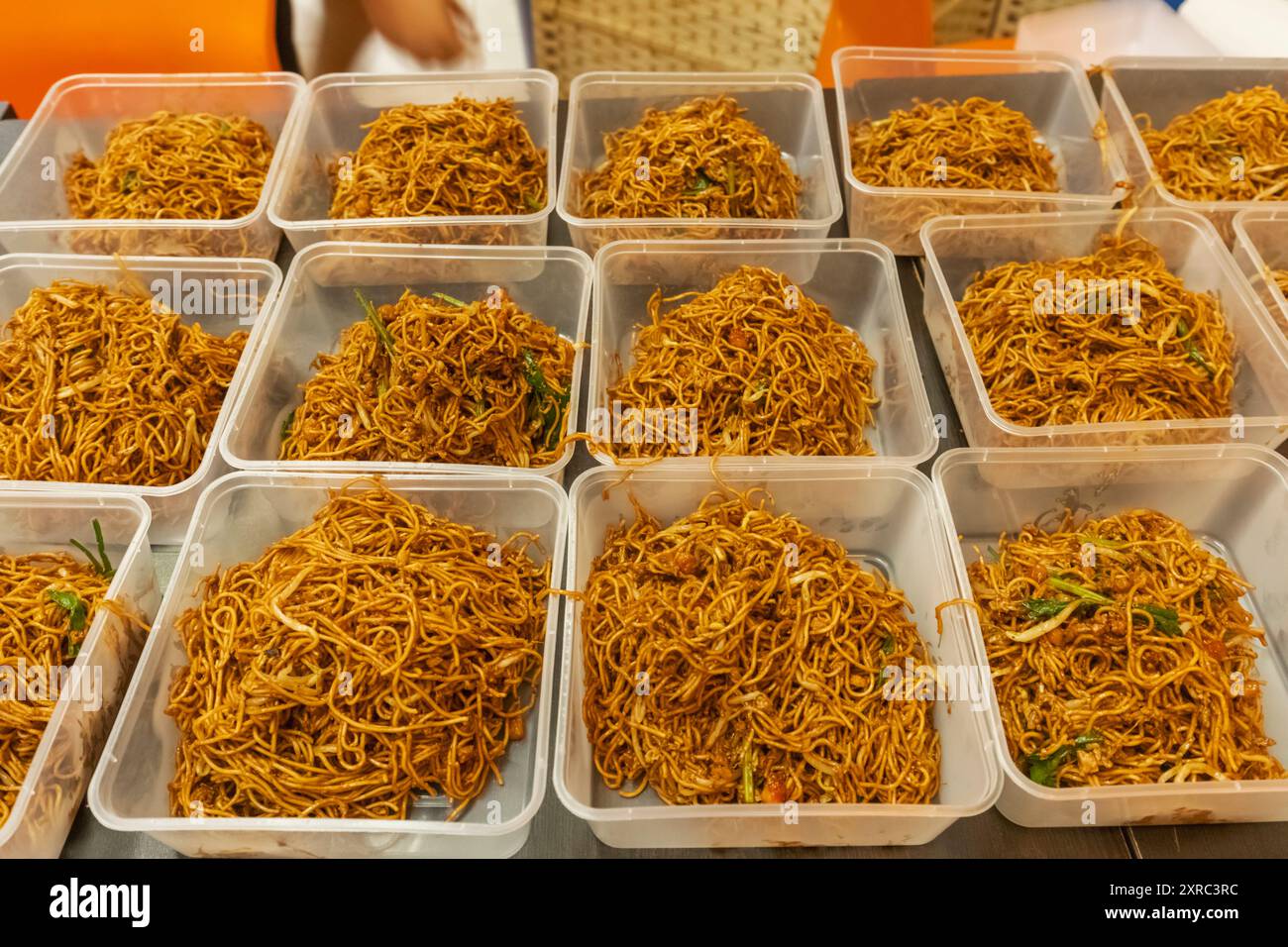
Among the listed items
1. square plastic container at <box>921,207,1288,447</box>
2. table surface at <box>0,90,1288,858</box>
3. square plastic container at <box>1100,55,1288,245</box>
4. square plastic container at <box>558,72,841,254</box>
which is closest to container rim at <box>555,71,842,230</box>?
square plastic container at <box>558,72,841,254</box>

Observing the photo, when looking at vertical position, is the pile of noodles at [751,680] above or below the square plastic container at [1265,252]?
below

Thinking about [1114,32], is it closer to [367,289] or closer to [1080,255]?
[1080,255]

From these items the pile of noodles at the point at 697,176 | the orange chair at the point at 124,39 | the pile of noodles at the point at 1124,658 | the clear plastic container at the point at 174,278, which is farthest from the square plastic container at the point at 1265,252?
the orange chair at the point at 124,39

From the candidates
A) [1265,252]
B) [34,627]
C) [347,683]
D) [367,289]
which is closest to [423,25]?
[367,289]

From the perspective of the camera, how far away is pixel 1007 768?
1.42 m

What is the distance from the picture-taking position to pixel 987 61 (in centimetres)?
→ 259

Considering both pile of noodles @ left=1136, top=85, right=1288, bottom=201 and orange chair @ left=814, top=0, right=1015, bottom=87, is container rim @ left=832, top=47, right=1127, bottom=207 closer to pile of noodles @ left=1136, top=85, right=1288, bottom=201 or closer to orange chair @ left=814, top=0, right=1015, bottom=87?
pile of noodles @ left=1136, top=85, right=1288, bottom=201

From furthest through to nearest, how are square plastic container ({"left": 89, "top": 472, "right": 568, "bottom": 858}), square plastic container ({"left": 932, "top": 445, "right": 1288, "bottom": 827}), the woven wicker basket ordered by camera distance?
the woven wicker basket
square plastic container ({"left": 932, "top": 445, "right": 1288, "bottom": 827})
square plastic container ({"left": 89, "top": 472, "right": 568, "bottom": 858})

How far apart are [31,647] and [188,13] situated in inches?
84.2

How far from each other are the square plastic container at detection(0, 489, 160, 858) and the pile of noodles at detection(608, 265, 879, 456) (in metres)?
0.96

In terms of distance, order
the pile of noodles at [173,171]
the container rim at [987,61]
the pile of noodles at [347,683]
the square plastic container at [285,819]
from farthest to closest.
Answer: the pile of noodles at [173,171]
the container rim at [987,61]
the pile of noodles at [347,683]
the square plastic container at [285,819]

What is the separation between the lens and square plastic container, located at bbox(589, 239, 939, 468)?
2.04 metres

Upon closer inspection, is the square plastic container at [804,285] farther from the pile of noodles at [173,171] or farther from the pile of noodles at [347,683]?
the pile of noodles at [173,171]

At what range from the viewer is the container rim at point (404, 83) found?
2.13 m
